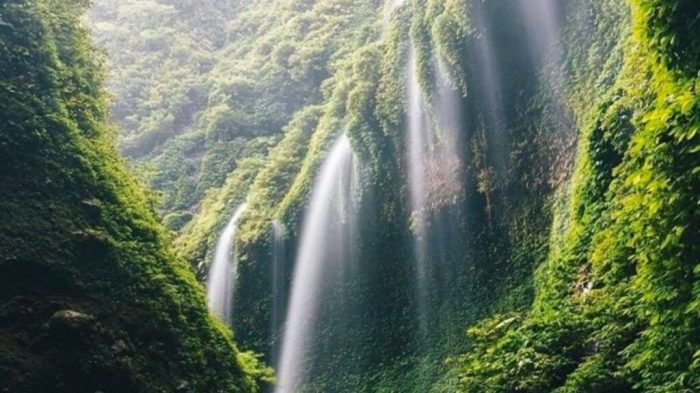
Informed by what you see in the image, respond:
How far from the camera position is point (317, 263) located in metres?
16.5

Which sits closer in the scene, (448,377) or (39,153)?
(39,153)

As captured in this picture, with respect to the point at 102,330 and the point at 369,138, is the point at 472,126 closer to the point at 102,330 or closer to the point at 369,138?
the point at 369,138

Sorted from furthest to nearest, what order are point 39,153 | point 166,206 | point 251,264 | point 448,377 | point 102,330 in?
point 166,206
point 251,264
point 448,377
point 39,153
point 102,330

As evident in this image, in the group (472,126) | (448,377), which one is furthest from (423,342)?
(472,126)

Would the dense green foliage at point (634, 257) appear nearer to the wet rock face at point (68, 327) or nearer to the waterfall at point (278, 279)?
the wet rock face at point (68, 327)

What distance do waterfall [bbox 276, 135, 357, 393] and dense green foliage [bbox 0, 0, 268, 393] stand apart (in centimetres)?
696

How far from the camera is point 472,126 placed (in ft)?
46.0

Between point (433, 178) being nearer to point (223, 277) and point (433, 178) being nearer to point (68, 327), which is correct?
point (223, 277)

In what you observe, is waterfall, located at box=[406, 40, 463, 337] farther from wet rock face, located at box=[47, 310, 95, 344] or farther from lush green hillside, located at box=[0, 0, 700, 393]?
wet rock face, located at box=[47, 310, 95, 344]

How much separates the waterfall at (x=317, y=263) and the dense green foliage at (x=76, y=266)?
6957 mm

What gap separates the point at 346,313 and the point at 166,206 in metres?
15.5

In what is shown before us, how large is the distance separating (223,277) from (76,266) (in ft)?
39.8

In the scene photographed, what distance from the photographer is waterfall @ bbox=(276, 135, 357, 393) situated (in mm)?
15938

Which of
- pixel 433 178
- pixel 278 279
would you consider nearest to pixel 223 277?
pixel 278 279
